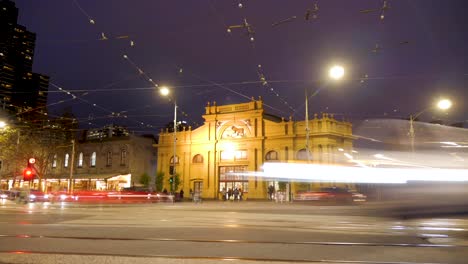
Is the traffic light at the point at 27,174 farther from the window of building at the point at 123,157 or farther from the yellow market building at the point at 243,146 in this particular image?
the window of building at the point at 123,157

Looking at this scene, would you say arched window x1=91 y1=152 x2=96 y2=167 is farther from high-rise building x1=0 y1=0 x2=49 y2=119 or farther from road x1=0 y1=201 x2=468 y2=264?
road x1=0 y1=201 x2=468 y2=264

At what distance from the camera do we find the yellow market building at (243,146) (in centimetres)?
4512

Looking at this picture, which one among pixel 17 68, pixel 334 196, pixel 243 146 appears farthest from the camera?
pixel 17 68

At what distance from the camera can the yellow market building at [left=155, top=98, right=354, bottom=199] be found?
45.1 m

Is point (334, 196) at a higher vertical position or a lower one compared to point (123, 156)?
lower

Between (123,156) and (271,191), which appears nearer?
(271,191)

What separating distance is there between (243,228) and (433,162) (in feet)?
23.0

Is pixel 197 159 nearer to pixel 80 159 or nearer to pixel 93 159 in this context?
pixel 93 159

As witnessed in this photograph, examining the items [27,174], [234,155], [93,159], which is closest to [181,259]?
[27,174]

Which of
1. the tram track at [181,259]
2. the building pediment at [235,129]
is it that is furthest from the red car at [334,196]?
the building pediment at [235,129]

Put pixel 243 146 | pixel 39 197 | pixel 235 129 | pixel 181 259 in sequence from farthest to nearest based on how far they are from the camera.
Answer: pixel 235 129
pixel 243 146
pixel 39 197
pixel 181 259

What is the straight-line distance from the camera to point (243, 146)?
49469mm

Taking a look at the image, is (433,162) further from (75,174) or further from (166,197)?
(75,174)

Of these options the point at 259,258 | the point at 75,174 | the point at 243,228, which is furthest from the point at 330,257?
the point at 75,174
